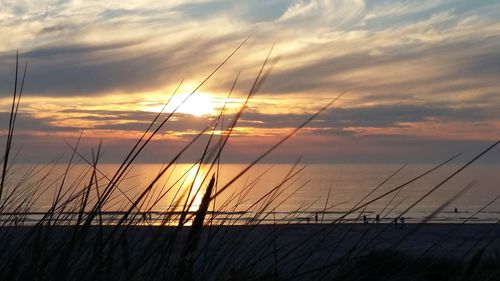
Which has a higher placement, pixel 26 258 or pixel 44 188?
pixel 44 188

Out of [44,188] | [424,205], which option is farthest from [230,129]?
[424,205]

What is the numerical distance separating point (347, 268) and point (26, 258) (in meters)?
0.98

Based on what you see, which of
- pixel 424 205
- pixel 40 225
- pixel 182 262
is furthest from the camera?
pixel 424 205

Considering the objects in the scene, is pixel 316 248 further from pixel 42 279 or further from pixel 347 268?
pixel 42 279

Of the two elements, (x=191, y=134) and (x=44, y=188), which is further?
(x=44, y=188)

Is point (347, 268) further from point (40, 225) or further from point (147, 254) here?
point (40, 225)

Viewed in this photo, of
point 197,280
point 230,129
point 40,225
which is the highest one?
point 230,129

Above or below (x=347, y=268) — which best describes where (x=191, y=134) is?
above

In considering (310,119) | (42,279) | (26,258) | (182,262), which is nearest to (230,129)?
(310,119)

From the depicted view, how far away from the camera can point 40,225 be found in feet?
6.55

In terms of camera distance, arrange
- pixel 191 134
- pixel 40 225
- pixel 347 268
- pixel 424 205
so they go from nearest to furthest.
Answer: pixel 347 268
pixel 40 225
pixel 191 134
pixel 424 205

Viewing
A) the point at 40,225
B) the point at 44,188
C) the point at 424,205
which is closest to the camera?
the point at 40,225

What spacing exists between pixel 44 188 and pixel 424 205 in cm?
5761

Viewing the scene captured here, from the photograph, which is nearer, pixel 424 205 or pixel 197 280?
pixel 197 280
